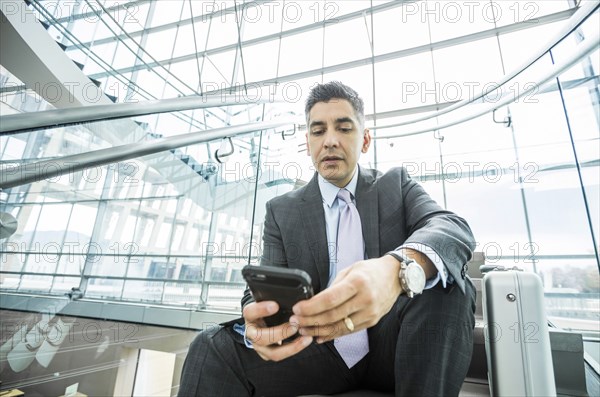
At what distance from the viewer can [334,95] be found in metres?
1.28

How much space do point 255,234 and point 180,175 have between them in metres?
0.69

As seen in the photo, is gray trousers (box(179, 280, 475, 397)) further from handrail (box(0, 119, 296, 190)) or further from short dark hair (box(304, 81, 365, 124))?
handrail (box(0, 119, 296, 190))

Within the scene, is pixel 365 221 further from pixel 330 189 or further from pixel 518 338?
pixel 518 338

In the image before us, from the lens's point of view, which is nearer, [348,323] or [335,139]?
[348,323]

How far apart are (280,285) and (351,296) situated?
13 cm

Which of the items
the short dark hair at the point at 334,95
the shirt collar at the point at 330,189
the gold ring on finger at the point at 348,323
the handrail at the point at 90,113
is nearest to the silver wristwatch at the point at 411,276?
the gold ring on finger at the point at 348,323

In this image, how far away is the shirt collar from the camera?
1.21 metres

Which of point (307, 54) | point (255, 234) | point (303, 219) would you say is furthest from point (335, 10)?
point (303, 219)

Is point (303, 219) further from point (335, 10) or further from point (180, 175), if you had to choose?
point (335, 10)

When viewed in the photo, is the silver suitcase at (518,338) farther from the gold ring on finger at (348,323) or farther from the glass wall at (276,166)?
the glass wall at (276,166)

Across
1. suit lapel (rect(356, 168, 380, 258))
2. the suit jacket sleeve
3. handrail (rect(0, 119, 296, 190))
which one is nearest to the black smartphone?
the suit jacket sleeve

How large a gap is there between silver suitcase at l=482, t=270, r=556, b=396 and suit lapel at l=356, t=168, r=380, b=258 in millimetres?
355

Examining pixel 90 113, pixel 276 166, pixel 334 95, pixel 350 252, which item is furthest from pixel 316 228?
pixel 276 166

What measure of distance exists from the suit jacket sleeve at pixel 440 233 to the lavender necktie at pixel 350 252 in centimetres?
18
